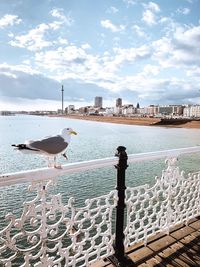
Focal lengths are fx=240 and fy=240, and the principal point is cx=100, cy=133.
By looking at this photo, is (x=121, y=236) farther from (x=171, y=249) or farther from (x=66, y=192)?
(x=66, y=192)

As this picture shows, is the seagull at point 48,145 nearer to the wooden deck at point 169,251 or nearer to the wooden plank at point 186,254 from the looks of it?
the wooden deck at point 169,251

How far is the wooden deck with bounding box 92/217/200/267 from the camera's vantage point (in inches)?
126

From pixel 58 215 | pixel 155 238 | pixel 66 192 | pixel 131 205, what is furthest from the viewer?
pixel 66 192

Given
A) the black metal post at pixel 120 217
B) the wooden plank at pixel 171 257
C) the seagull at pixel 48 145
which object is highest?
the seagull at pixel 48 145

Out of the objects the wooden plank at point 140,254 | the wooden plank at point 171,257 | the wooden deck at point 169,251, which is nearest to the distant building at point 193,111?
the wooden deck at point 169,251

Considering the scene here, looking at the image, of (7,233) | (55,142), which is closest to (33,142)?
(55,142)

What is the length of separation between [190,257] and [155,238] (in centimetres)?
60

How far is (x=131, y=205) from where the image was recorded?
3414mm

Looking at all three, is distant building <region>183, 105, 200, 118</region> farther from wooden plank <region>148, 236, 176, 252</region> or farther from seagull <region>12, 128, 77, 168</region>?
seagull <region>12, 128, 77, 168</region>

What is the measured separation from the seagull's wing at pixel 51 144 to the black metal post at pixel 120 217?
0.84 meters

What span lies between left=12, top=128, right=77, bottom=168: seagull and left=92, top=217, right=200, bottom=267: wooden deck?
169 centimetres

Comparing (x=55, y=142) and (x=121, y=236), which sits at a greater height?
(x=55, y=142)

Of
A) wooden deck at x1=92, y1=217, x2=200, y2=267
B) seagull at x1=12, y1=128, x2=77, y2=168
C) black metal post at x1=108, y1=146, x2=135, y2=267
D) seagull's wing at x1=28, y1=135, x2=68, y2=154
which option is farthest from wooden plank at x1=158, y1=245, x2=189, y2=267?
seagull's wing at x1=28, y1=135, x2=68, y2=154

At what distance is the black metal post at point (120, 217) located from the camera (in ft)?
10.2
